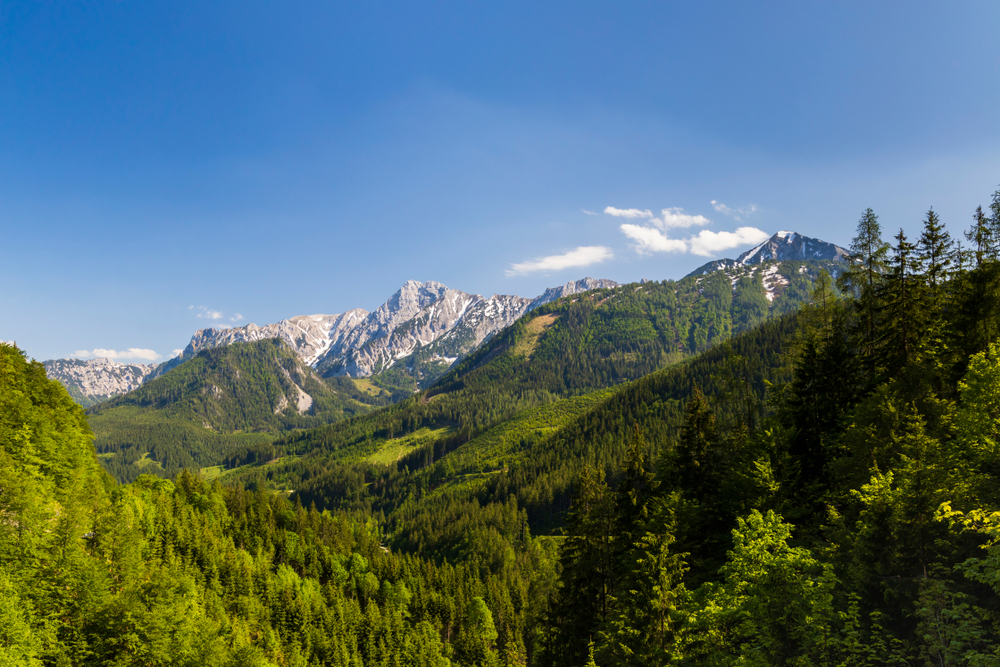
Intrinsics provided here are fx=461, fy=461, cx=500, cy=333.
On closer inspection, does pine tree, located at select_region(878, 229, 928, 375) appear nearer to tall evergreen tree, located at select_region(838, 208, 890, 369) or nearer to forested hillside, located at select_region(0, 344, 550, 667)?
tall evergreen tree, located at select_region(838, 208, 890, 369)

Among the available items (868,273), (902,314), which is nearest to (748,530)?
(902,314)

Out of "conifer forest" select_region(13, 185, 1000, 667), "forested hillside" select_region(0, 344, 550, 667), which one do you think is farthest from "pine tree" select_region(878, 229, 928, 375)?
"forested hillside" select_region(0, 344, 550, 667)

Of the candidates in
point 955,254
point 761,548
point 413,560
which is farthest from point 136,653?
point 413,560

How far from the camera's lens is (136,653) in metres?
42.3

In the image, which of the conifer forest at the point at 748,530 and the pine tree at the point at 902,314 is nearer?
the conifer forest at the point at 748,530

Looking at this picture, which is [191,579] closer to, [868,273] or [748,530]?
[748,530]

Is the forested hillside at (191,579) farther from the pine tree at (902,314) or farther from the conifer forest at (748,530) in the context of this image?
the pine tree at (902,314)

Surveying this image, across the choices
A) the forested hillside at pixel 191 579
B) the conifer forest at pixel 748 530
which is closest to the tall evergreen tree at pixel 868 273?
the conifer forest at pixel 748 530

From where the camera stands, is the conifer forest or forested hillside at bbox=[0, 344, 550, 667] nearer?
the conifer forest

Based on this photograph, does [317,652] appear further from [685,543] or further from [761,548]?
[761,548]

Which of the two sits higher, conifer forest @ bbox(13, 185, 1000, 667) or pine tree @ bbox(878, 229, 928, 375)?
pine tree @ bbox(878, 229, 928, 375)

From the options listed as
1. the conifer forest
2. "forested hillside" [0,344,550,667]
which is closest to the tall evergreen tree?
the conifer forest

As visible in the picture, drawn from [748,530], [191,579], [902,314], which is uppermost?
[902,314]

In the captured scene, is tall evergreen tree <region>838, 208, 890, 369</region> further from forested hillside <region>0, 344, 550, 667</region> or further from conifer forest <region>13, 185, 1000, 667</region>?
forested hillside <region>0, 344, 550, 667</region>
